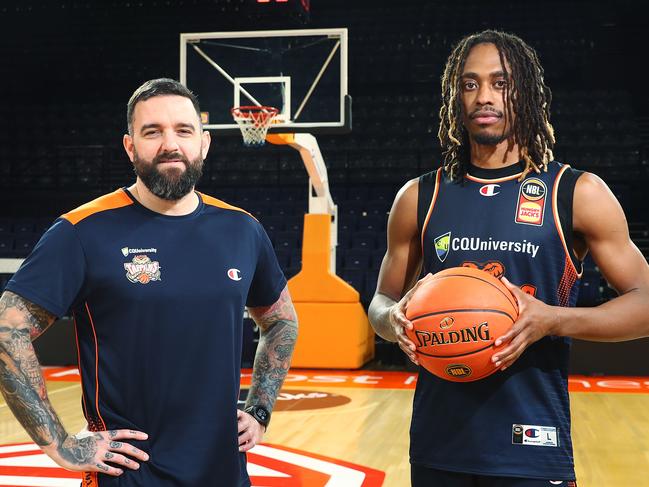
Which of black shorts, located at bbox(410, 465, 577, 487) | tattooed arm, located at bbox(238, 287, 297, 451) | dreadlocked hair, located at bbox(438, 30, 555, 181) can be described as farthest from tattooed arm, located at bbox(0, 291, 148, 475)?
dreadlocked hair, located at bbox(438, 30, 555, 181)

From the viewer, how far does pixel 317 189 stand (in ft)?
29.7

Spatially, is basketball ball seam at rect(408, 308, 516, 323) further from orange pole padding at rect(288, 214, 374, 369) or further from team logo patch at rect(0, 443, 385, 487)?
orange pole padding at rect(288, 214, 374, 369)

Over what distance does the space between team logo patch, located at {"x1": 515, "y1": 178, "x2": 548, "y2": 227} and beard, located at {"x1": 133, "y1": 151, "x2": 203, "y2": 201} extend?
802 millimetres

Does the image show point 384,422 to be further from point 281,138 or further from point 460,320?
point 460,320

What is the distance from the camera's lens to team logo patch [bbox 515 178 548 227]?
1.83 metres

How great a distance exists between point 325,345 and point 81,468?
22.9 ft

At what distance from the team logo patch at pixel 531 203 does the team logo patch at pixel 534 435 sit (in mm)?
472

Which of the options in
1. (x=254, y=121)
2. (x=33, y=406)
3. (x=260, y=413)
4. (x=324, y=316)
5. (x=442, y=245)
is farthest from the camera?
(x=324, y=316)

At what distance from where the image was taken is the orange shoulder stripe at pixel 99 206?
1.81 m

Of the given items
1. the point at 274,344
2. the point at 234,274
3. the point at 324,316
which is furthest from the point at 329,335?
the point at 234,274

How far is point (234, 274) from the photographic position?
75.2 inches

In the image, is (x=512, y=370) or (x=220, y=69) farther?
(x=220, y=69)

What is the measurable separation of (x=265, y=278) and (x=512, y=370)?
0.70m

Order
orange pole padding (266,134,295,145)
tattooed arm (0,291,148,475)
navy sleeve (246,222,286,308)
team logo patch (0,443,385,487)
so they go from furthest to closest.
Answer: orange pole padding (266,134,295,145)
team logo patch (0,443,385,487)
navy sleeve (246,222,286,308)
tattooed arm (0,291,148,475)
